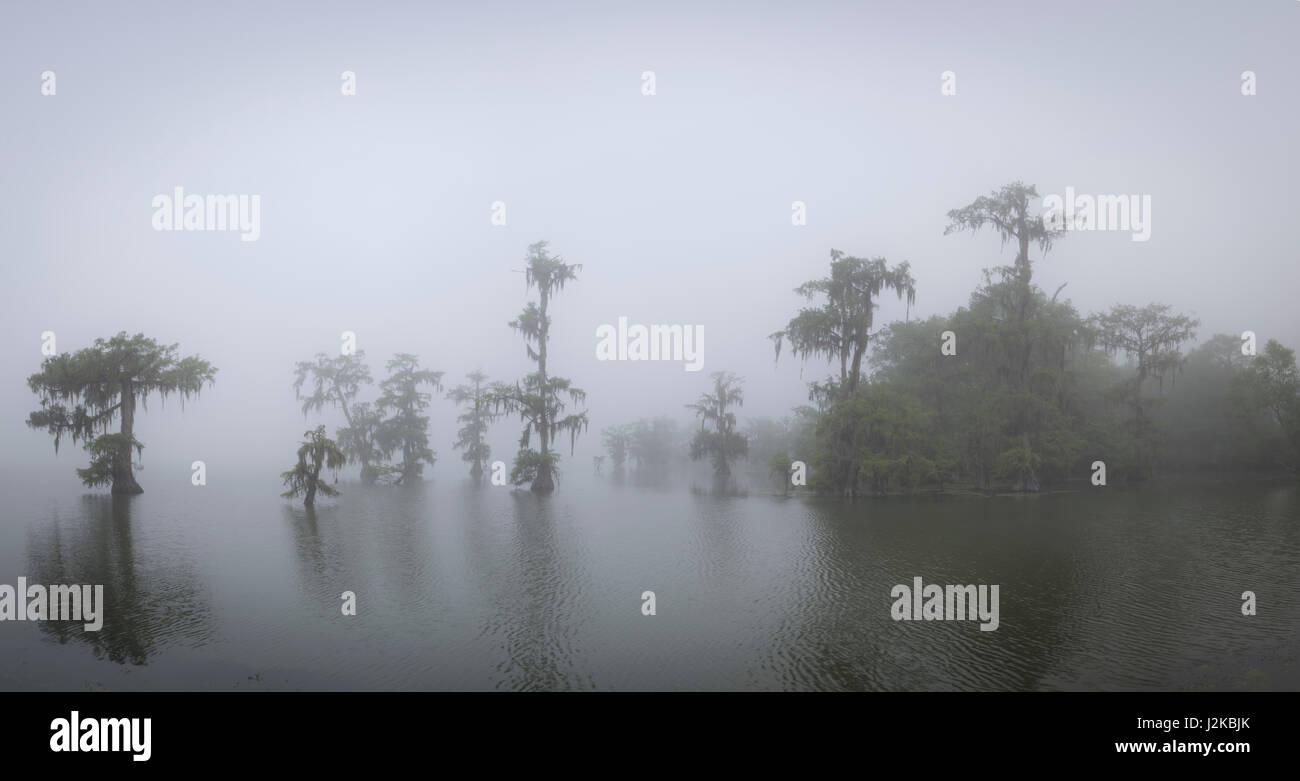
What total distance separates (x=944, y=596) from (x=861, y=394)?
84.8ft

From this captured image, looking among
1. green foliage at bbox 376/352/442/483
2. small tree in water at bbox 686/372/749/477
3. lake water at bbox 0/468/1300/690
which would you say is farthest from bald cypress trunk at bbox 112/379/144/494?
small tree in water at bbox 686/372/749/477

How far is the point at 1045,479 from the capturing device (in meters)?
43.0

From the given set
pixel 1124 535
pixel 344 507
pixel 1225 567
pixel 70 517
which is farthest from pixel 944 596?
pixel 70 517

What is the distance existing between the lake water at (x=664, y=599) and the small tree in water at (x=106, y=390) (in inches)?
330

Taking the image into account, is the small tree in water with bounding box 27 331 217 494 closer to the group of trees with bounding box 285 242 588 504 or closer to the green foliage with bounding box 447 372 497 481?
the group of trees with bounding box 285 242 588 504

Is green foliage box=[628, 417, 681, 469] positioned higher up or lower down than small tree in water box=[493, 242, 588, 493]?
lower down

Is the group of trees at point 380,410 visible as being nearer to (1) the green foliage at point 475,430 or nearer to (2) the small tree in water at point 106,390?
(1) the green foliage at point 475,430

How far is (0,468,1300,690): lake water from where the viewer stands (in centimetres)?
1107

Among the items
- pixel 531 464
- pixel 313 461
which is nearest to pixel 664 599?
pixel 313 461

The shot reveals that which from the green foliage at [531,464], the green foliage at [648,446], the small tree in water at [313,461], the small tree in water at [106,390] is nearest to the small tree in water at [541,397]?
the green foliage at [531,464]

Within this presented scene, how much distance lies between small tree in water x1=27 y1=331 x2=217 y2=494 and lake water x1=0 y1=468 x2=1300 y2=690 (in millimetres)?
8375

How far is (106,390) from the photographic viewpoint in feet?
122

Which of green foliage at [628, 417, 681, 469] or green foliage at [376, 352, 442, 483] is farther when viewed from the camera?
green foliage at [628, 417, 681, 469]

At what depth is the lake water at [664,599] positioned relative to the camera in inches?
436
